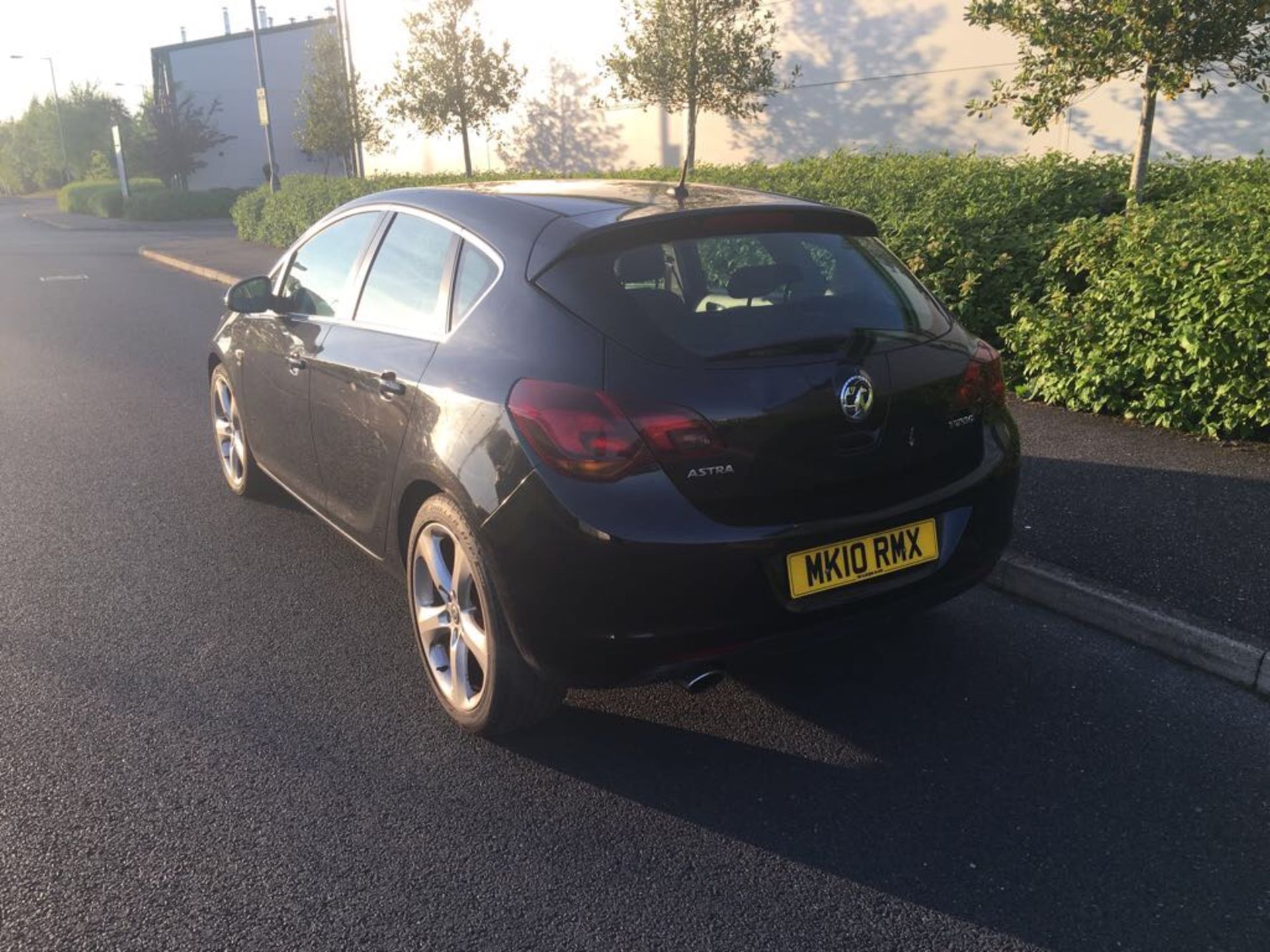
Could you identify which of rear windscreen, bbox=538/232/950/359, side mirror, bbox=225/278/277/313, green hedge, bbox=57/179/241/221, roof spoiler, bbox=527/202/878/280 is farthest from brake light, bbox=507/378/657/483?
green hedge, bbox=57/179/241/221

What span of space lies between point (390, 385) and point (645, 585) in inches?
50.3

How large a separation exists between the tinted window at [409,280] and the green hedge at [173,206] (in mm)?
41091

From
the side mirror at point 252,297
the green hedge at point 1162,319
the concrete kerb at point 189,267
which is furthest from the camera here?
the concrete kerb at point 189,267

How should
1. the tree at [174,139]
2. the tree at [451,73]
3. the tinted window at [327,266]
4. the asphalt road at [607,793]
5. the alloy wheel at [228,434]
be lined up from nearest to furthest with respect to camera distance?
the asphalt road at [607,793]
the tinted window at [327,266]
the alloy wheel at [228,434]
the tree at [451,73]
the tree at [174,139]

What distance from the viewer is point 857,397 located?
3.08 meters

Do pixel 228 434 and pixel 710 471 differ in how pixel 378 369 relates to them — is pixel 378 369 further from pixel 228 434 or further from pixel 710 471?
pixel 228 434

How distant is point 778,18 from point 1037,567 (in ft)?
47.4

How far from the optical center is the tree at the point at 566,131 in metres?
21.2

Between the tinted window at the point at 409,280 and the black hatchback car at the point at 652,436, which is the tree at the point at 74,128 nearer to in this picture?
the tinted window at the point at 409,280

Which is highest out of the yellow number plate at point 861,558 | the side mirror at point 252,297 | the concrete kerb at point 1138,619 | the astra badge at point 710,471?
the side mirror at point 252,297

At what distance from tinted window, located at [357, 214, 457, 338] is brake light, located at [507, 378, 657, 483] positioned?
0.74m

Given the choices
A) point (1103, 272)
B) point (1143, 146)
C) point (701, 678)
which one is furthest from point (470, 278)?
point (1143, 146)

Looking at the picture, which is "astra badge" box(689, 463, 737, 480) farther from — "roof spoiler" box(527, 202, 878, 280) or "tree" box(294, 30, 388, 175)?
"tree" box(294, 30, 388, 175)

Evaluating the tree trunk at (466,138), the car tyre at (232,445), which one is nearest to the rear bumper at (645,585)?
the car tyre at (232,445)
